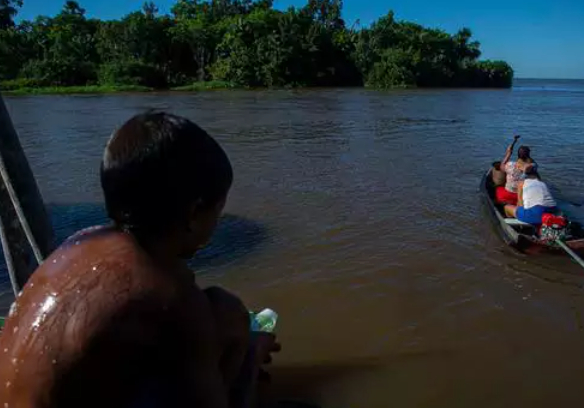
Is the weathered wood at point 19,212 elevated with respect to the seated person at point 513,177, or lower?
elevated

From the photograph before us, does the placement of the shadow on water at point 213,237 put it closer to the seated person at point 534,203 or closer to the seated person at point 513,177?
the seated person at point 534,203

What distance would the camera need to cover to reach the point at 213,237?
697 cm

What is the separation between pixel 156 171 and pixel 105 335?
1.37 feet

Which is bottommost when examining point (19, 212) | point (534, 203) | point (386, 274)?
point (386, 274)

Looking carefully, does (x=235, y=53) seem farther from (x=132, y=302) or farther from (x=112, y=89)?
(x=132, y=302)

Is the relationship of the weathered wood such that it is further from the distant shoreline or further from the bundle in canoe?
the distant shoreline

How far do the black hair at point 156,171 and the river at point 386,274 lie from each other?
2.79 m

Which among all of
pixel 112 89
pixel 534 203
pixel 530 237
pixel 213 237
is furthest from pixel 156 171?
pixel 112 89

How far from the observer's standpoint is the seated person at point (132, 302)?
126 cm

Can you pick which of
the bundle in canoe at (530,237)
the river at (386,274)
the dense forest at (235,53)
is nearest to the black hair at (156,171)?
the river at (386,274)

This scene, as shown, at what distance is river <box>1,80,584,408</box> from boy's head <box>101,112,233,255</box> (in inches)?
109

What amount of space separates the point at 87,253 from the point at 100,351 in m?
0.25

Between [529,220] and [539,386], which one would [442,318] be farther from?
[529,220]

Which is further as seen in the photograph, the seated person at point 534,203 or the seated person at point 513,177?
the seated person at point 513,177
